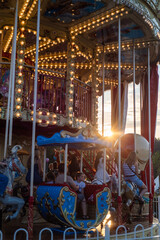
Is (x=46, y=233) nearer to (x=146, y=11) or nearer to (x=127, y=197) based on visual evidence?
(x=127, y=197)

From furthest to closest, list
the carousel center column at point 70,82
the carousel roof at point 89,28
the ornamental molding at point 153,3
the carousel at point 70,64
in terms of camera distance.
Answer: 1. the carousel center column at point 70,82
2. the ornamental molding at point 153,3
3. the carousel roof at point 89,28
4. the carousel at point 70,64

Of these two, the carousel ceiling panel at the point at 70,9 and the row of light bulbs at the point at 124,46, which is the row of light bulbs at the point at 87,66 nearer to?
the row of light bulbs at the point at 124,46

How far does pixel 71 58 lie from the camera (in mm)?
11250

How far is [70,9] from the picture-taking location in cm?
981

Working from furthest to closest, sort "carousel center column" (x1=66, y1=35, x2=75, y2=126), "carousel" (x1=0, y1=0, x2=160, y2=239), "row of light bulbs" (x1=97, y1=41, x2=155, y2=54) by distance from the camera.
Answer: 1. "row of light bulbs" (x1=97, y1=41, x2=155, y2=54)
2. "carousel center column" (x1=66, y1=35, x2=75, y2=126)
3. "carousel" (x1=0, y1=0, x2=160, y2=239)

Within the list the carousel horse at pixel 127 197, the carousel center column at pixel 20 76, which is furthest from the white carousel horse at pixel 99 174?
the carousel center column at pixel 20 76

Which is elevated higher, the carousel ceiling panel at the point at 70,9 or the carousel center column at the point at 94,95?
the carousel ceiling panel at the point at 70,9

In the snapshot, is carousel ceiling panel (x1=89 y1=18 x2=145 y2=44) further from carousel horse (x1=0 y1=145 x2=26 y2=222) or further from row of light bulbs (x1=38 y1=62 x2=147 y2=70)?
carousel horse (x1=0 y1=145 x2=26 y2=222)

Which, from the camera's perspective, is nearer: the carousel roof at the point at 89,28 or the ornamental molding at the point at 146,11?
the ornamental molding at the point at 146,11

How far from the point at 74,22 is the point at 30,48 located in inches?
114

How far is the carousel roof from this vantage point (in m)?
9.44

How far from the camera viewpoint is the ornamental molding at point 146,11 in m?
8.79

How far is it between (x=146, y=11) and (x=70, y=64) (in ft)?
10.3

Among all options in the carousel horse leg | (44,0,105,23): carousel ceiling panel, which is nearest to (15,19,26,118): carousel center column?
(44,0,105,23): carousel ceiling panel
